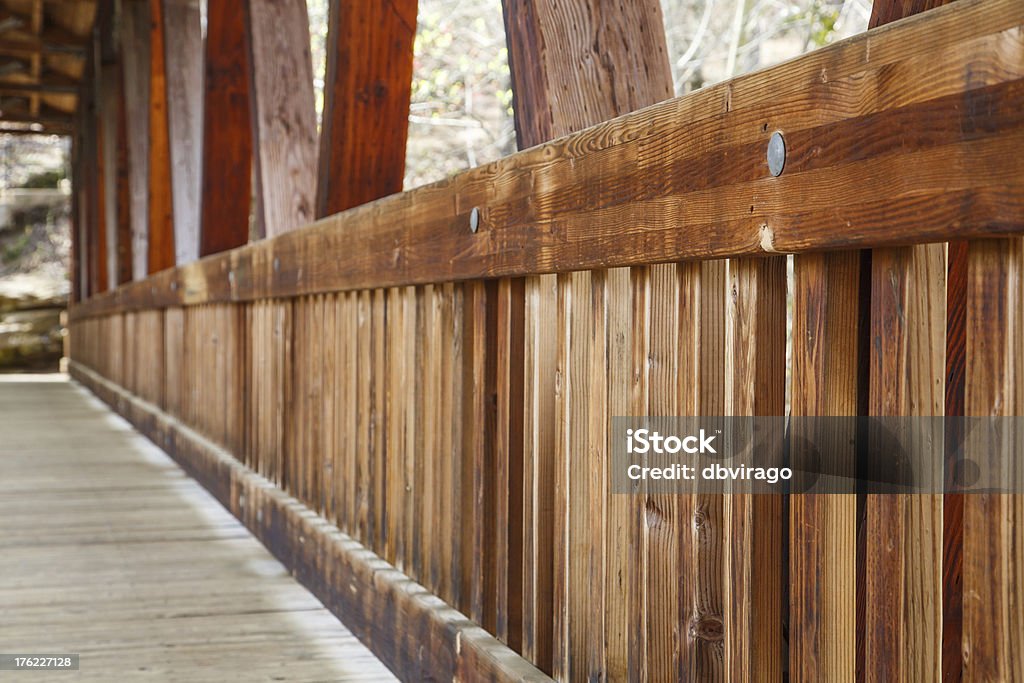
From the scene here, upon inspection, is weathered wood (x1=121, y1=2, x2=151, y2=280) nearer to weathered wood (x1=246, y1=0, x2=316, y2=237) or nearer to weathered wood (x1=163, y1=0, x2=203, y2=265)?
weathered wood (x1=163, y1=0, x2=203, y2=265)

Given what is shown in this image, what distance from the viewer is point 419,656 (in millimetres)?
1919

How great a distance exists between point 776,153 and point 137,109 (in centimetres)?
775

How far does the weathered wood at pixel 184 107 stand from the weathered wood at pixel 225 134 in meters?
→ 1.01

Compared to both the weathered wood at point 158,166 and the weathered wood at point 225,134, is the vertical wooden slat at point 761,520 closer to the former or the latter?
the weathered wood at point 225,134

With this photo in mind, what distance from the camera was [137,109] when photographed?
8.05 m

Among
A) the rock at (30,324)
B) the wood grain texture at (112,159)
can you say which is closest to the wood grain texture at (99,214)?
the wood grain texture at (112,159)

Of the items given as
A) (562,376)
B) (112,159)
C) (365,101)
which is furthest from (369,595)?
(112,159)

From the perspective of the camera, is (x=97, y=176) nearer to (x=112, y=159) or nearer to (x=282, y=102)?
(x=112, y=159)

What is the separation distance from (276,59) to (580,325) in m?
2.38

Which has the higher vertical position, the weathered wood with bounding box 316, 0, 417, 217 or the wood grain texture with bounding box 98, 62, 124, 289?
the wood grain texture with bounding box 98, 62, 124, 289

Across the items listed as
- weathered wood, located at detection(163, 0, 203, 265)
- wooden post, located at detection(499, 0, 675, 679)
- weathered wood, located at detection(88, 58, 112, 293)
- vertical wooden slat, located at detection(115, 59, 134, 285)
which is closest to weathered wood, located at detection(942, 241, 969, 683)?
wooden post, located at detection(499, 0, 675, 679)

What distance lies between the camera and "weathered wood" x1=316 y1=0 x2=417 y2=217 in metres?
2.63

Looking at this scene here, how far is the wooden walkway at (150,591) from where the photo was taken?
7.00 feet

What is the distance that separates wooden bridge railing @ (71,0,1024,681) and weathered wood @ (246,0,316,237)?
1202 millimetres
